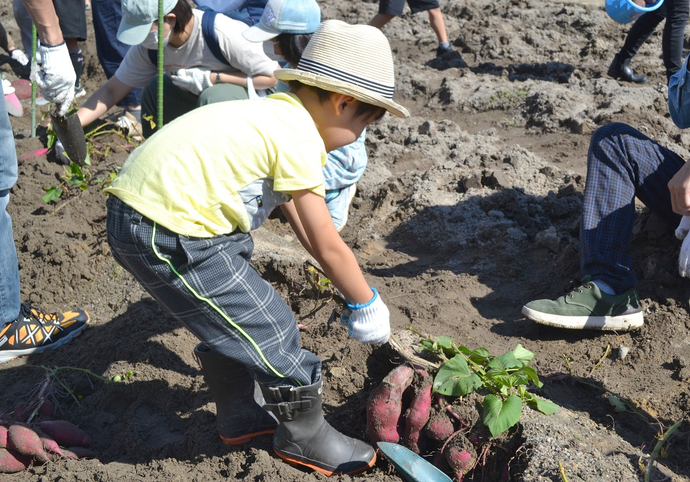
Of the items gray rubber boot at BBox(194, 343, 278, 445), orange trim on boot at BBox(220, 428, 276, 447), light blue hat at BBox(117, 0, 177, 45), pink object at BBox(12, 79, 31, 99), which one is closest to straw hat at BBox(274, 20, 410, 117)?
gray rubber boot at BBox(194, 343, 278, 445)

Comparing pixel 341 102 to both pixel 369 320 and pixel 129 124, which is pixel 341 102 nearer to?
pixel 369 320

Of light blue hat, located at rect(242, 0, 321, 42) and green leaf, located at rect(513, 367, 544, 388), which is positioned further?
light blue hat, located at rect(242, 0, 321, 42)

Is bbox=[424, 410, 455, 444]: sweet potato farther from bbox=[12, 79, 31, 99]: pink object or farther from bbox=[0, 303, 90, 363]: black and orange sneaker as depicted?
bbox=[12, 79, 31, 99]: pink object

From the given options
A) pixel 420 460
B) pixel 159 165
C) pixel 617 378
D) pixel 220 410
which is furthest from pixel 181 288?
pixel 617 378

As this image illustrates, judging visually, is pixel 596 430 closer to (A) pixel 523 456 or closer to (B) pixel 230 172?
(A) pixel 523 456

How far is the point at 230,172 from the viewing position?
67.9 inches

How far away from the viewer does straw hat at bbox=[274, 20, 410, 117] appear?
173cm

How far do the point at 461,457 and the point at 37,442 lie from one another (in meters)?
1.37

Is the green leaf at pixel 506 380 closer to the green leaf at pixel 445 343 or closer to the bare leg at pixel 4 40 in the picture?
the green leaf at pixel 445 343

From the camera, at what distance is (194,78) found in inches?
139

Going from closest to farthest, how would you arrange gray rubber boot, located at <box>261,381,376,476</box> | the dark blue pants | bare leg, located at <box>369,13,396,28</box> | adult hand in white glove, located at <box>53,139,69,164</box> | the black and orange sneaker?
1. gray rubber boot, located at <box>261,381,376,476</box>
2. the black and orange sneaker
3. adult hand in white glove, located at <box>53,139,69,164</box>
4. the dark blue pants
5. bare leg, located at <box>369,13,396,28</box>

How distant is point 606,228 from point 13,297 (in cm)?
254

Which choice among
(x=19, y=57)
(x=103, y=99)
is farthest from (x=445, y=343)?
(x=19, y=57)

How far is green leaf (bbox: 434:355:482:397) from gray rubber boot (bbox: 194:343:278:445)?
623mm
